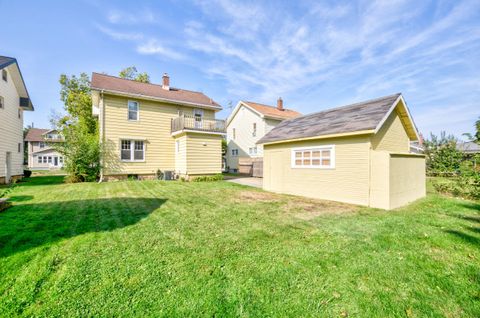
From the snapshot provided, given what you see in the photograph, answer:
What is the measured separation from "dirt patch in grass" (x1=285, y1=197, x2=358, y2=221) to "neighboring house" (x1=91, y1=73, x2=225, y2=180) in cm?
873

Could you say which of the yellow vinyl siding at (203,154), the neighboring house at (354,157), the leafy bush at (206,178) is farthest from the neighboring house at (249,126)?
the neighboring house at (354,157)

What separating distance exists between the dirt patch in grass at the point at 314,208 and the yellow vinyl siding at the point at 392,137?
2.69 metres

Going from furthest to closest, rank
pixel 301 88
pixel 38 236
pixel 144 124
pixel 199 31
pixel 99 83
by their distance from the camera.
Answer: pixel 301 88
pixel 144 124
pixel 99 83
pixel 199 31
pixel 38 236

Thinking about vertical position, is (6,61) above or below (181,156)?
above

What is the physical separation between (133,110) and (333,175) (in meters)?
14.1

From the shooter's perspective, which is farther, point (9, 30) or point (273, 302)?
point (9, 30)

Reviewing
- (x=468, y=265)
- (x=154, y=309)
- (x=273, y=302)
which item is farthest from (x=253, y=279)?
(x=468, y=265)

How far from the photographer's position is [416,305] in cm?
253

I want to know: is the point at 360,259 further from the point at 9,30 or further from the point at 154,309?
the point at 9,30

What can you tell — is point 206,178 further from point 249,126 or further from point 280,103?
point 280,103

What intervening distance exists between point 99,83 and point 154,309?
16.4m

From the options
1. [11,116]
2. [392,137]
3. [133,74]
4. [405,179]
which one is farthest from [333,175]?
[133,74]

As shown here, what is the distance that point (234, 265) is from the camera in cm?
328

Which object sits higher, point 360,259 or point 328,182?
point 328,182
